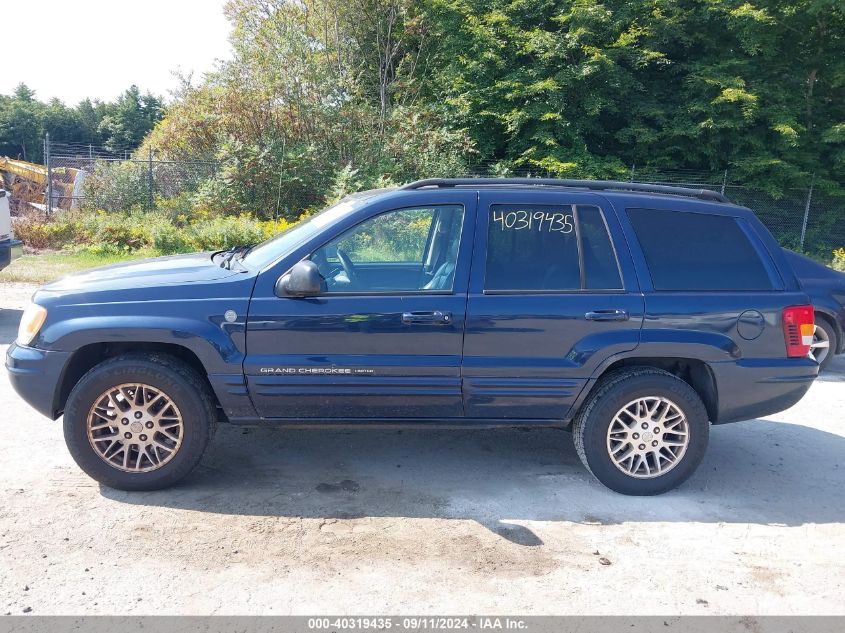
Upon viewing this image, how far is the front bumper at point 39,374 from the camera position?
4113 millimetres

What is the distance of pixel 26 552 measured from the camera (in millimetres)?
3525

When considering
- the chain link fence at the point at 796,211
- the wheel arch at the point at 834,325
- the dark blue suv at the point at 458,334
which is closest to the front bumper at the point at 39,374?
the dark blue suv at the point at 458,334

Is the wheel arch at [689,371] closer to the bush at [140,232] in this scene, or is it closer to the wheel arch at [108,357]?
the wheel arch at [108,357]

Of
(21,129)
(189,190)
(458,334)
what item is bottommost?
(458,334)

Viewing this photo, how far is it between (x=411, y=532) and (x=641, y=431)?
1.62 metres

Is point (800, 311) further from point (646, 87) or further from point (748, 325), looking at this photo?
point (646, 87)

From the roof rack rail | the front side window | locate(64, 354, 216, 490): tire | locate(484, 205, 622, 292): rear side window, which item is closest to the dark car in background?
the roof rack rail

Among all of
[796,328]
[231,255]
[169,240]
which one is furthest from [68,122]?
[796,328]

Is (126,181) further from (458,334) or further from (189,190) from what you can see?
(458,334)

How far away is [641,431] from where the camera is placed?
4.42 metres

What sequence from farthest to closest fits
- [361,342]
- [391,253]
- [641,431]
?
[391,253], [641,431], [361,342]

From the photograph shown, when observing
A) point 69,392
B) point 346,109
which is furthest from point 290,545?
point 346,109

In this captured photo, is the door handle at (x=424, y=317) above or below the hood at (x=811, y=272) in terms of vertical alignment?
below
